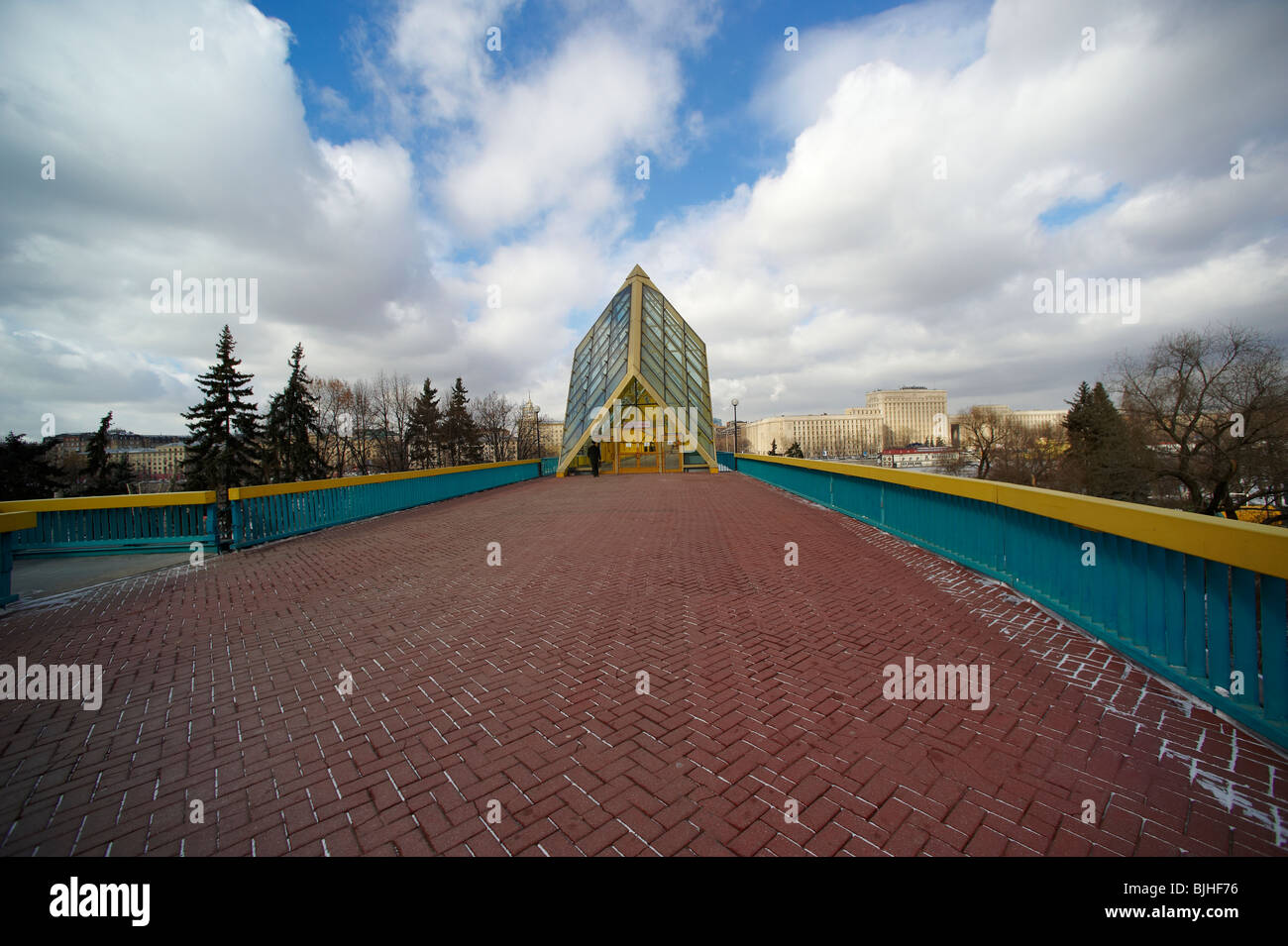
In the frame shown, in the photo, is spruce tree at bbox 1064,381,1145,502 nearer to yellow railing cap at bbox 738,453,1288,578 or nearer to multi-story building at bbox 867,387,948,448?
yellow railing cap at bbox 738,453,1288,578

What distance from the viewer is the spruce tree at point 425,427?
45312 mm

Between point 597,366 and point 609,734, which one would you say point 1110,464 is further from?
point 609,734

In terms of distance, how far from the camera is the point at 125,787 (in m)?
2.42

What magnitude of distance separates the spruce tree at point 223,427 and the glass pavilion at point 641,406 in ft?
79.4

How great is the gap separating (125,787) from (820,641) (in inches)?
164

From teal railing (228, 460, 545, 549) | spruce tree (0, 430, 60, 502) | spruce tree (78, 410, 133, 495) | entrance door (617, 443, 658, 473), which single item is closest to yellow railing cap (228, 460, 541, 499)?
teal railing (228, 460, 545, 549)

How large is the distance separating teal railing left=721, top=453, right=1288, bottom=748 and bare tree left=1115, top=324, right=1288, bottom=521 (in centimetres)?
2650

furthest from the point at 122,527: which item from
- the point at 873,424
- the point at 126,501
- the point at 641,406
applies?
the point at 873,424

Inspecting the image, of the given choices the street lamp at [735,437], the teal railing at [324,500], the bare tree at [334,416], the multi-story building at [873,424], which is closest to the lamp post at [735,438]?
the street lamp at [735,437]

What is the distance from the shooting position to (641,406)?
94.4 ft

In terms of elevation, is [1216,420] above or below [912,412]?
below

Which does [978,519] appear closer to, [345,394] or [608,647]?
[608,647]

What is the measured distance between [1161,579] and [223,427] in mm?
46983

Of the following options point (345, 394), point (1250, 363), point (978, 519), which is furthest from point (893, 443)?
point (978, 519)
